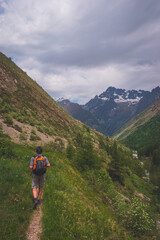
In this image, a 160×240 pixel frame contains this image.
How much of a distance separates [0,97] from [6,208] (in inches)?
1060

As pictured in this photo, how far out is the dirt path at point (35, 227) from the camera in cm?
572

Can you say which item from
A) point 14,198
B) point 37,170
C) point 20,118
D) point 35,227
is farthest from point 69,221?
point 20,118

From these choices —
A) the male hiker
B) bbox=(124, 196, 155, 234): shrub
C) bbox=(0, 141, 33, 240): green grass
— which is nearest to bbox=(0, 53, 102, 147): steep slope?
bbox=(0, 141, 33, 240): green grass

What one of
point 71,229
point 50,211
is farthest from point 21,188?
point 71,229

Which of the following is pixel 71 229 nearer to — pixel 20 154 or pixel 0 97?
pixel 20 154

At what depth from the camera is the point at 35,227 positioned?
6.18m

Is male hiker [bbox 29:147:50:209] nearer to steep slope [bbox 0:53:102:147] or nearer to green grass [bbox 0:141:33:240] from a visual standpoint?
green grass [bbox 0:141:33:240]

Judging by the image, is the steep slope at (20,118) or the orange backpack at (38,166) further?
the steep slope at (20,118)

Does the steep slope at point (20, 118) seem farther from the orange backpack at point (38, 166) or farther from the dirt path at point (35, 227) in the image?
the dirt path at point (35, 227)

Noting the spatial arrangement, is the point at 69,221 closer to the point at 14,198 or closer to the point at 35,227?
the point at 35,227

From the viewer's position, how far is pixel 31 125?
87.5ft

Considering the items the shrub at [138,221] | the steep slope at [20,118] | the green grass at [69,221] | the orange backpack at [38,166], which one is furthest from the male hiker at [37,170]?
the steep slope at [20,118]

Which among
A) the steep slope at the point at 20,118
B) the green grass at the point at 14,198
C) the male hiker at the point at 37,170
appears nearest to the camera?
the green grass at the point at 14,198

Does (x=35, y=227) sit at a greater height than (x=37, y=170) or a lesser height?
lesser
